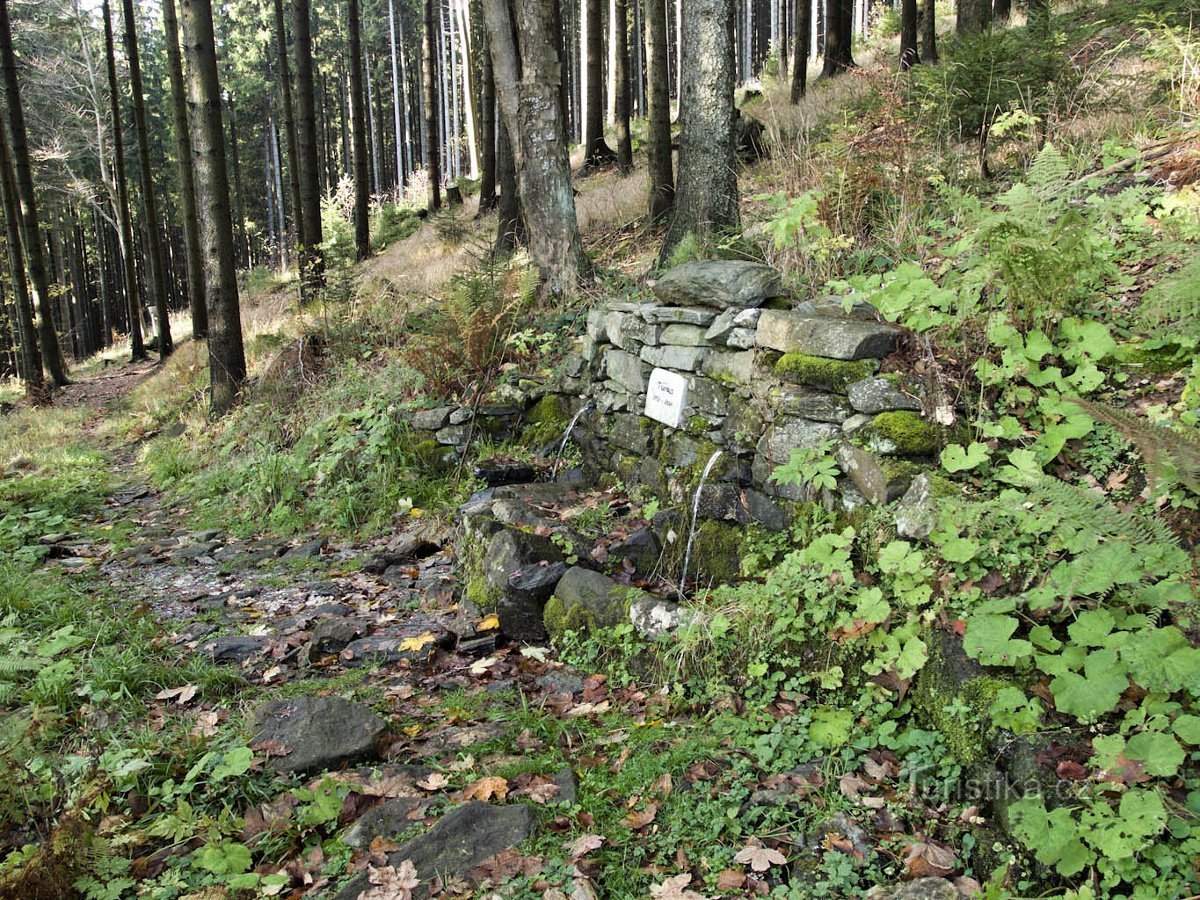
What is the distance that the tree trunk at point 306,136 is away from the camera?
492 inches

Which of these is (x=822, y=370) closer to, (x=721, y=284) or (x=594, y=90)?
(x=721, y=284)

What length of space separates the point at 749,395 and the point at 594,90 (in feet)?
42.3

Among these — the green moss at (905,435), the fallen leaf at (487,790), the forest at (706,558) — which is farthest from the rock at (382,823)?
the green moss at (905,435)

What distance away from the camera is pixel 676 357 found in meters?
5.05

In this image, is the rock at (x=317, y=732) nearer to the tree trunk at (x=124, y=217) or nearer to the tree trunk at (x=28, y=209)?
the tree trunk at (x=28, y=209)

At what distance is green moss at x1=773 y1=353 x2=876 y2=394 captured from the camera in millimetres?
3840

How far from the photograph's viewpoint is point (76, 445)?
36.7 feet

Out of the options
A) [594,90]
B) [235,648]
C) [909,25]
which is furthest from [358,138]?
[235,648]

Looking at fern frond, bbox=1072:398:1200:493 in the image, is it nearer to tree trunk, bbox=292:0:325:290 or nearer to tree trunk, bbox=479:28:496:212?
tree trunk, bbox=292:0:325:290

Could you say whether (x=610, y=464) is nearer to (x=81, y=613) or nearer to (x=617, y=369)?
(x=617, y=369)

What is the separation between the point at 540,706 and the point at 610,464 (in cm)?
245

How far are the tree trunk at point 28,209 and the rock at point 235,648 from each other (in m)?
13.7

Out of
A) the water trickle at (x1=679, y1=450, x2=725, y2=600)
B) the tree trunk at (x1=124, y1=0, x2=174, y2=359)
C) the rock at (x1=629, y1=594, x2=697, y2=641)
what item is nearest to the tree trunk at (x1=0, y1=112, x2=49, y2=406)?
the tree trunk at (x1=124, y1=0, x2=174, y2=359)

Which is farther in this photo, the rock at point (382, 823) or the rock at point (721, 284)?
the rock at point (721, 284)
